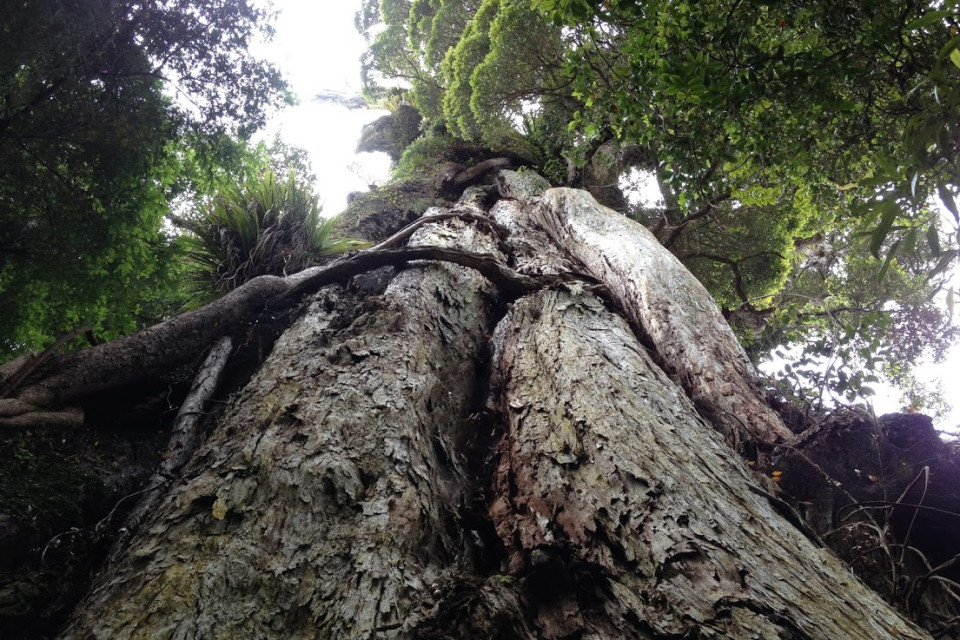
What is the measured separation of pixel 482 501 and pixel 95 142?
305 centimetres

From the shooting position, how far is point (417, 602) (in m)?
1.58

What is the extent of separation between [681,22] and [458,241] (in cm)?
226

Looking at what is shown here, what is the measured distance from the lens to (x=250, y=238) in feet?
16.2

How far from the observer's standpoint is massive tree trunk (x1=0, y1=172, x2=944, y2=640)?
1.47m

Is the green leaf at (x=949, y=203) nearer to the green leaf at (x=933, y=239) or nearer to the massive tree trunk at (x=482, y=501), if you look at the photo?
the green leaf at (x=933, y=239)

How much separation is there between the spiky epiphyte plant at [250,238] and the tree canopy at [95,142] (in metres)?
1.03

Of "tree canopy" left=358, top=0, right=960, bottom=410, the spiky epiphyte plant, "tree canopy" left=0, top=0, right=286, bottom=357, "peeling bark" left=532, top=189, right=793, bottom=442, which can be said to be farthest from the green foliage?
"tree canopy" left=0, top=0, right=286, bottom=357

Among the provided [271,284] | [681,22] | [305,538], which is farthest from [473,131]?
[305,538]

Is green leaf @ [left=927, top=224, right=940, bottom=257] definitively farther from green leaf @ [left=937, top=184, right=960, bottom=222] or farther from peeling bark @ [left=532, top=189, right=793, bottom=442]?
peeling bark @ [left=532, top=189, right=793, bottom=442]

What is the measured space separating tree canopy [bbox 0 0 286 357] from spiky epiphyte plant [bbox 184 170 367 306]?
3.37 ft

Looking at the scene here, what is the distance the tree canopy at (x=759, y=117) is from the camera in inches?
77.2

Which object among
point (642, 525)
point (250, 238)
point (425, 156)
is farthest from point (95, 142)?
point (425, 156)

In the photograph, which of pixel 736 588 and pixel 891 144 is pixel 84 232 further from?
pixel 891 144

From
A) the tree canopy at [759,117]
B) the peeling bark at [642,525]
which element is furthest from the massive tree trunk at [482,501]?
the tree canopy at [759,117]
